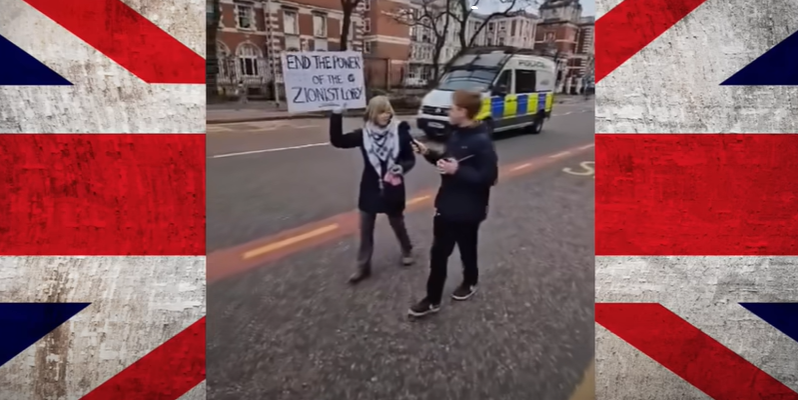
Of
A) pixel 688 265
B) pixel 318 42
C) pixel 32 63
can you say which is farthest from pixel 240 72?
pixel 688 265

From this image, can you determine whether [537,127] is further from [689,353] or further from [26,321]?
[26,321]

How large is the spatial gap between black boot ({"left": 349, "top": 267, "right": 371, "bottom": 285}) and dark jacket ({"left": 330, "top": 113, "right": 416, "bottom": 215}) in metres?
0.18

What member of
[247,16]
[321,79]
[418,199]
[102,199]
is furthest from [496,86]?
[102,199]

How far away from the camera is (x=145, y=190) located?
1517mm

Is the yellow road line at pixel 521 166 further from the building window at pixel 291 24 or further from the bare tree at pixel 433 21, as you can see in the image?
the building window at pixel 291 24

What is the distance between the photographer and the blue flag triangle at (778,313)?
1.54 m

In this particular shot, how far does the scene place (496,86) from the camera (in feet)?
5.01

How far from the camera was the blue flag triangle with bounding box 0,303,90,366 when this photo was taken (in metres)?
1.53

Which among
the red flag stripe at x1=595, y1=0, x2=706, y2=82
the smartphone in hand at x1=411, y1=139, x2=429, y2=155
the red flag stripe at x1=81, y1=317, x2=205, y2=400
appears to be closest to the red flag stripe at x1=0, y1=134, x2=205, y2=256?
the red flag stripe at x1=81, y1=317, x2=205, y2=400

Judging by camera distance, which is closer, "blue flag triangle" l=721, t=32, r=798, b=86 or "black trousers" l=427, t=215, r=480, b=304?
"blue flag triangle" l=721, t=32, r=798, b=86

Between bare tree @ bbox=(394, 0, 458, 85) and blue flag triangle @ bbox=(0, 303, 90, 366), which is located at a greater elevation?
bare tree @ bbox=(394, 0, 458, 85)

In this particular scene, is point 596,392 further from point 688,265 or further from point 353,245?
point 353,245

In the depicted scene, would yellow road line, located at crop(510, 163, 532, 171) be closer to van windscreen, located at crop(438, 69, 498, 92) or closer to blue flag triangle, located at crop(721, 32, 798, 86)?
van windscreen, located at crop(438, 69, 498, 92)

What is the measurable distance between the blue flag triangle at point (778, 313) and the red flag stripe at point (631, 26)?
801 mm
